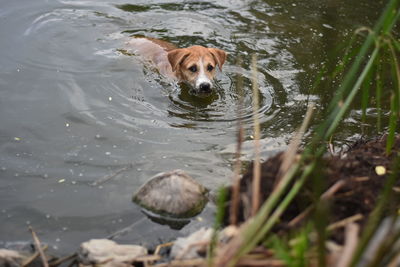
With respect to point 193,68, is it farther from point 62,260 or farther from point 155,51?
point 62,260

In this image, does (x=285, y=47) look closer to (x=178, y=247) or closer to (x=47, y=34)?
(x=47, y=34)

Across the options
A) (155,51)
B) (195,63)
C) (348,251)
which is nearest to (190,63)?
(195,63)

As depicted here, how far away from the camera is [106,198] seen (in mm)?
4266

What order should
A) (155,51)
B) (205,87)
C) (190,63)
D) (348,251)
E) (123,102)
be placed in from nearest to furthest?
(348,251), (123,102), (205,87), (190,63), (155,51)

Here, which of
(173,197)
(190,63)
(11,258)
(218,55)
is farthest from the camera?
(218,55)

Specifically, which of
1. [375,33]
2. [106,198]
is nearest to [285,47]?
[106,198]

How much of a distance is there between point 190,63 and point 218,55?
0.46 m

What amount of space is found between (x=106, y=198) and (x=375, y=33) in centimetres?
256

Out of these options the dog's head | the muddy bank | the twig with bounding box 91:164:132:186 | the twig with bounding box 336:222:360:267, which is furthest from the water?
the twig with bounding box 336:222:360:267

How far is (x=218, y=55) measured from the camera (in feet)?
22.9

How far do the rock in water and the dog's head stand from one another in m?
2.71

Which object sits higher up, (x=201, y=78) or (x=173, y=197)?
(x=201, y=78)

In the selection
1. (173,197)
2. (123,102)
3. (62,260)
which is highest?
(123,102)

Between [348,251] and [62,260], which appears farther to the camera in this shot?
[62,260]
